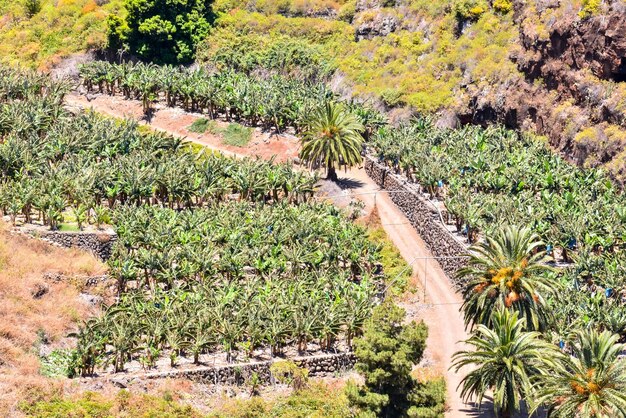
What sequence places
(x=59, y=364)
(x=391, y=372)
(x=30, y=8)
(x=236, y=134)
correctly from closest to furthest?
(x=391, y=372) → (x=59, y=364) → (x=236, y=134) → (x=30, y=8)

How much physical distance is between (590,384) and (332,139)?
4292 centimetres

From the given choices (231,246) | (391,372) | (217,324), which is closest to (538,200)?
(231,246)

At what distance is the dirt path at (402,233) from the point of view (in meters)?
71.9

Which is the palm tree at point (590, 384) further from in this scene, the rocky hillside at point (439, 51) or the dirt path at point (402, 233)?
the rocky hillside at point (439, 51)

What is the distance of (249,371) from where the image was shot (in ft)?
222

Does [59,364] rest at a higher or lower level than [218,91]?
lower

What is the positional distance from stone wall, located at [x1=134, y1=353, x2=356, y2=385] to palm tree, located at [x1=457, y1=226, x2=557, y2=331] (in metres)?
9.52

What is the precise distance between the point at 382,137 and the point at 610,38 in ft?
69.1

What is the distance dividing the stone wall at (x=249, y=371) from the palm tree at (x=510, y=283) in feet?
31.2

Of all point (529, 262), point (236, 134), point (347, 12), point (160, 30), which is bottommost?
point (236, 134)

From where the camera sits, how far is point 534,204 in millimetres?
84938

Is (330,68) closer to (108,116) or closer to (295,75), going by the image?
(295,75)

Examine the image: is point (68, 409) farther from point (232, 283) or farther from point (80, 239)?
point (80, 239)

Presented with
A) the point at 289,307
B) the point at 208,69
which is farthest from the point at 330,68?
the point at 289,307
